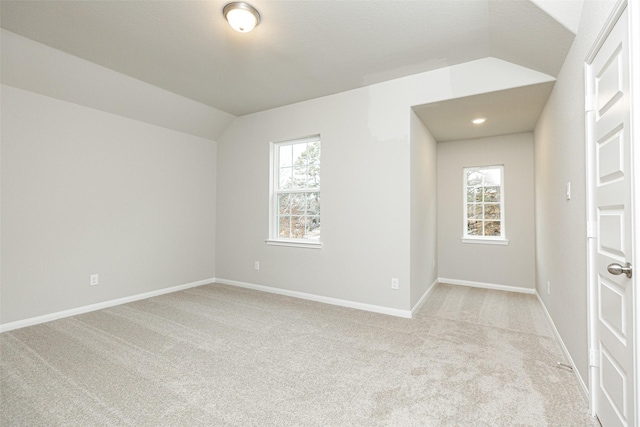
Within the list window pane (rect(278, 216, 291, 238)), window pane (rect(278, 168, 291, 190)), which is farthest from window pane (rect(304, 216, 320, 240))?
window pane (rect(278, 168, 291, 190))

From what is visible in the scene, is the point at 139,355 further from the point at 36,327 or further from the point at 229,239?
the point at 229,239

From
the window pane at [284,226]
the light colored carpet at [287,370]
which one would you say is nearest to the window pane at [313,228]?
the window pane at [284,226]

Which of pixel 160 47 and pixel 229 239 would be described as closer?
pixel 160 47

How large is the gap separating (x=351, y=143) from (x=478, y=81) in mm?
1434

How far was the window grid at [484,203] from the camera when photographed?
4.58m

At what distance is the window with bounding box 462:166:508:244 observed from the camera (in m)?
4.57

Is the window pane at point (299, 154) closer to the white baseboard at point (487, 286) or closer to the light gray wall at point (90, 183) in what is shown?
the light gray wall at point (90, 183)

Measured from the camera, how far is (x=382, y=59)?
2.90 meters

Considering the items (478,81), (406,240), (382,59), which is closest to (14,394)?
(406,240)

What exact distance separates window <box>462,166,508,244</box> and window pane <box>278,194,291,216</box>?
9.33 feet

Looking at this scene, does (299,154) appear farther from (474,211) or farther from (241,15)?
(474,211)

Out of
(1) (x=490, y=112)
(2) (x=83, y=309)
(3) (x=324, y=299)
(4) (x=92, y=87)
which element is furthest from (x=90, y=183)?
(1) (x=490, y=112)

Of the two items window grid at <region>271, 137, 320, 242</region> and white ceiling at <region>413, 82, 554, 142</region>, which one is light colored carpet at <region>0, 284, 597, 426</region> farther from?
white ceiling at <region>413, 82, 554, 142</region>

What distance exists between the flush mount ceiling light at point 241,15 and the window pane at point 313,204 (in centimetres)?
220
